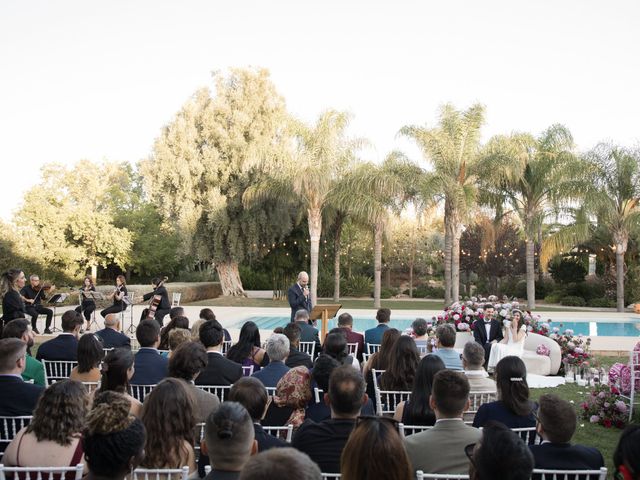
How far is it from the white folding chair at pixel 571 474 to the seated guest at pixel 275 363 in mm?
2612

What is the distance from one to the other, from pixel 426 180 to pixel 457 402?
20311 millimetres

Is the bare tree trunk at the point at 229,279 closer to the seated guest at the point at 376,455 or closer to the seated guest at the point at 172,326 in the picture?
the seated guest at the point at 172,326

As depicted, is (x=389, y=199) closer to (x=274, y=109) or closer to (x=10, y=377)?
(x=274, y=109)

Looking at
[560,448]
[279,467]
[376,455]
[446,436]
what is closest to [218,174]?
[446,436]

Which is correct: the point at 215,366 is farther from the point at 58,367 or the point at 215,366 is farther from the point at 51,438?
the point at 58,367

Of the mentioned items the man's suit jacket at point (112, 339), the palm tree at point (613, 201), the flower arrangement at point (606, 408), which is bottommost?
the flower arrangement at point (606, 408)

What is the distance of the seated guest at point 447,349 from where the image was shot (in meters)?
6.15

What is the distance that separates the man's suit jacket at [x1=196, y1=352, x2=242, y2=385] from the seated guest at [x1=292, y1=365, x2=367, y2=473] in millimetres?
2230

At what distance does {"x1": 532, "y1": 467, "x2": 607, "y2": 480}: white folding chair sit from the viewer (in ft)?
9.80

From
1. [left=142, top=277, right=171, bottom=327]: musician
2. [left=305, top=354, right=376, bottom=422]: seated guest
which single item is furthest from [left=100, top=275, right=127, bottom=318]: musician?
[left=305, top=354, right=376, bottom=422]: seated guest

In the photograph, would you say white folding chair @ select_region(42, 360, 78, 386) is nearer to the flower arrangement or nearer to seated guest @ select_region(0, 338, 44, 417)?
seated guest @ select_region(0, 338, 44, 417)

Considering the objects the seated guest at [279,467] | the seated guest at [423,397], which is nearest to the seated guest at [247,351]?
the seated guest at [423,397]

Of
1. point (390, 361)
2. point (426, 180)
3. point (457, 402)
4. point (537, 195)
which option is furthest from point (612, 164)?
point (457, 402)

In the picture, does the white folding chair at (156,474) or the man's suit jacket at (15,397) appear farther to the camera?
the man's suit jacket at (15,397)
